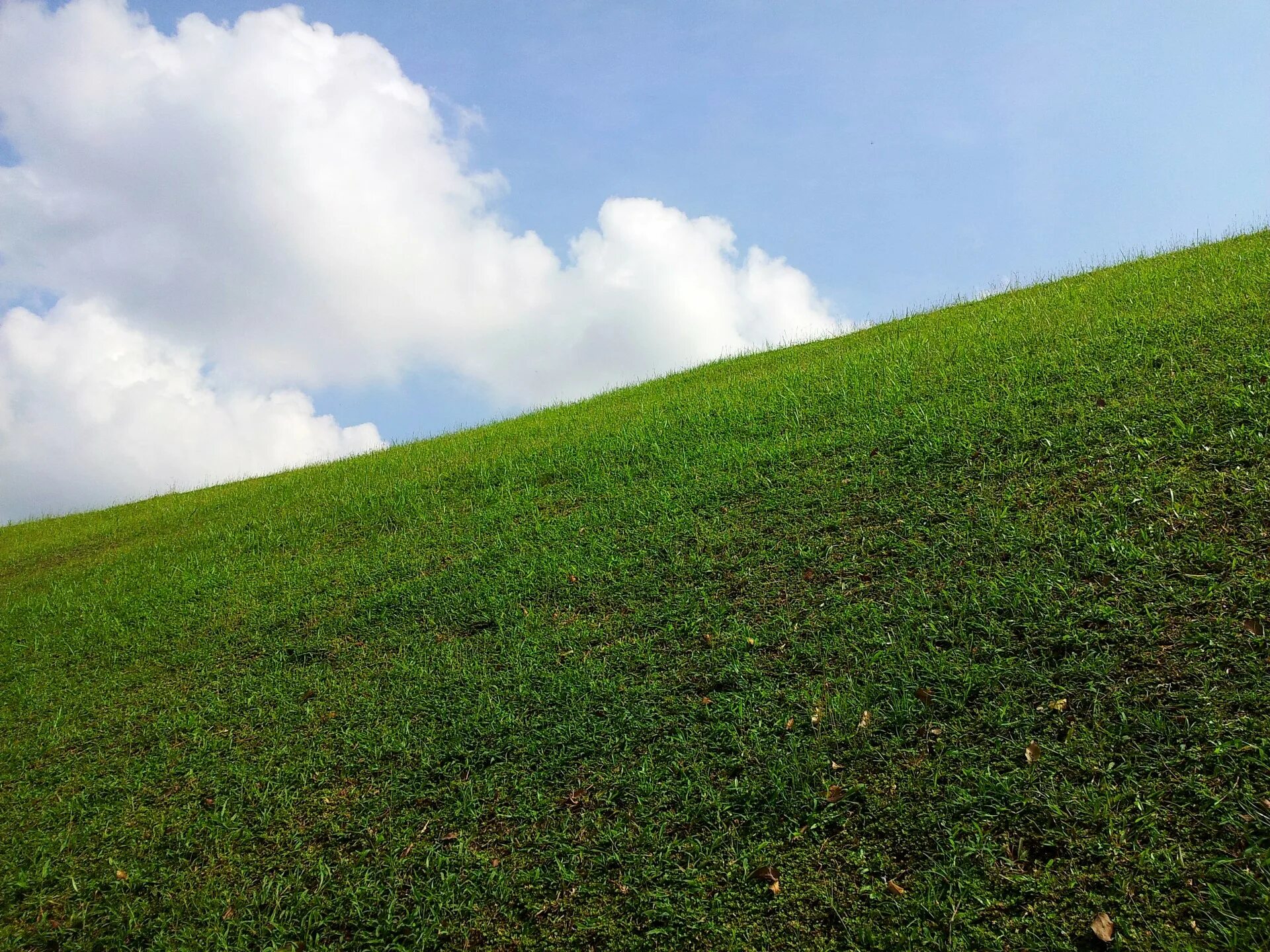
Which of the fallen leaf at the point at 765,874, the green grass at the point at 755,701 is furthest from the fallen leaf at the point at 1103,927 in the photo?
the fallen leaf at the point at 765,874

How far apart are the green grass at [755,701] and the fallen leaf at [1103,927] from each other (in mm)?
45

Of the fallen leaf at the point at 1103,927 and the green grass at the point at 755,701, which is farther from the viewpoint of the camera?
the green grass at the point at 755,701

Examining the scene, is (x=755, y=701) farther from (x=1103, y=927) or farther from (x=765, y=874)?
(x=1103, y=927)

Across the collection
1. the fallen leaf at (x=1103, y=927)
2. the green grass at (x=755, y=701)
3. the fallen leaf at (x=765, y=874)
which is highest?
the green grass at (x=755, y=701)

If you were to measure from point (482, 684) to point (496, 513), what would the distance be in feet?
12.8

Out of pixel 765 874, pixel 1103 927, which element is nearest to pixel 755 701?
pixel 765 874

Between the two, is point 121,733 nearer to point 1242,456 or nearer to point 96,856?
point 96,856

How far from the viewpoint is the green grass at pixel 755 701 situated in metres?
3.87

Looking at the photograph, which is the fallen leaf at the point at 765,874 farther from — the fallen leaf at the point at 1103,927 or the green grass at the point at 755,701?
the fallen leaf at the point at 1103,927

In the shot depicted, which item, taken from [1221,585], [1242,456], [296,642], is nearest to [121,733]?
[296,642]

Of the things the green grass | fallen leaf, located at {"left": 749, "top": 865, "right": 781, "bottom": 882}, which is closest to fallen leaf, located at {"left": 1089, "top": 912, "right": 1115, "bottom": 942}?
the green grass

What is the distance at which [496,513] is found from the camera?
388 inches

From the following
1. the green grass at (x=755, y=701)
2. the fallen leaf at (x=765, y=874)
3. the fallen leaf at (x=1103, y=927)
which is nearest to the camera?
the fallen leaf at (x=1103, y=927)

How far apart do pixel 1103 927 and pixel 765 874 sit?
4.87ft
